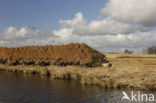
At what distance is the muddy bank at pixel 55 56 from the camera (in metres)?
32.8

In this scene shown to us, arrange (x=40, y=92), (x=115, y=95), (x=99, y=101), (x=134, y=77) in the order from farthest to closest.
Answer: (x=134, y=77)
(x=40, y=92)
(x=115, y=95)
(x=99, y=101)

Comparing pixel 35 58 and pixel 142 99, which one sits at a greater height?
pixel 35 58

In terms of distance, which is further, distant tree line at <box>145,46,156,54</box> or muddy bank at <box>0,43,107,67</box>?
distant tree line at <box>145,46,156,54</box>

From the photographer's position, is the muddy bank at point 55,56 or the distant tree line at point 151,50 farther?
the distant tree line at point 151,50

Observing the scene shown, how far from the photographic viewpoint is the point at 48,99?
551 inches

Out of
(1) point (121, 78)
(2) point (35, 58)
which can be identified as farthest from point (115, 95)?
(2) point (35, 58)

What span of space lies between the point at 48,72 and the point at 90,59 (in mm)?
7952

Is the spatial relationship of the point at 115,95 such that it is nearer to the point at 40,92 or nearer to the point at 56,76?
the point at 40,92

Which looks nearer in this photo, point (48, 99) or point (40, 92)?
point (48, 99)

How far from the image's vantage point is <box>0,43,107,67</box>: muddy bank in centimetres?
3285

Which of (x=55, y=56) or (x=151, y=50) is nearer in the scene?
(x=55, y=56)

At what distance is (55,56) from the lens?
3681 centimetres

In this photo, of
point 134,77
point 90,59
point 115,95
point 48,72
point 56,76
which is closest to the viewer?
point 115,95

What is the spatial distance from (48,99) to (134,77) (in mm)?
9102
